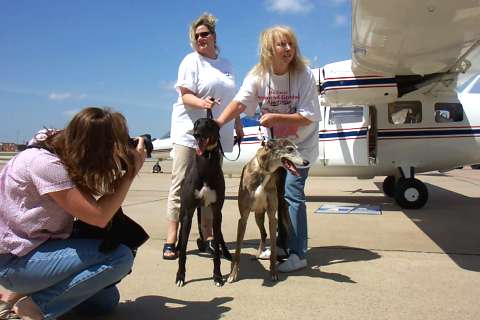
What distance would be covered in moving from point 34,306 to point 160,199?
24.8ft

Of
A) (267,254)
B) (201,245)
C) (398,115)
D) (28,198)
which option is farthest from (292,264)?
(398,115)

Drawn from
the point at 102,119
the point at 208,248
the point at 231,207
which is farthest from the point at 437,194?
the point at 102,119

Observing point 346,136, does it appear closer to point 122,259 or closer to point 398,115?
point 398,115

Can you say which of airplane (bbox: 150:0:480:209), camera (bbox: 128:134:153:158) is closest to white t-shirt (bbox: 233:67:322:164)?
camera (bbox: 128:134:153:158)

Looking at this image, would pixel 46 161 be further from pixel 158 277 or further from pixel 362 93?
pixel 362 93

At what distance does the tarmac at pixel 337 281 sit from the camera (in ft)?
9.62

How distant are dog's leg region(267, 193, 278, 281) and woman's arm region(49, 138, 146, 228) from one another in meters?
1.58

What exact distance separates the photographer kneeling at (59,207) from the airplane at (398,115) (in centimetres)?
494

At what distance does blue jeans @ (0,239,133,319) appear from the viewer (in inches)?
94.1

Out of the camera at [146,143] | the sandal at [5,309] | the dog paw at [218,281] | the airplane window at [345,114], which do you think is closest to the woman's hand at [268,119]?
the camera at [146,143]

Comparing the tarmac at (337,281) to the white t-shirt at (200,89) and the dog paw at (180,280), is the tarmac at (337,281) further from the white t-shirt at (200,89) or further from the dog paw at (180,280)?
the white t-shirt at (200,89)

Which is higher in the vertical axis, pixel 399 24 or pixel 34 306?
pixel 399 24

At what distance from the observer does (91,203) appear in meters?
2.43

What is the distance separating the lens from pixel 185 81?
4.43m
